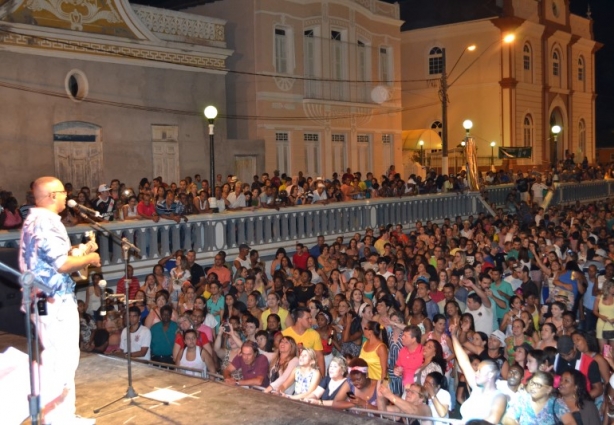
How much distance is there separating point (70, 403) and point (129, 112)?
47.8 ft

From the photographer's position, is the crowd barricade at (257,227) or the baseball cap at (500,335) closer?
the baseball cap at (500,335)

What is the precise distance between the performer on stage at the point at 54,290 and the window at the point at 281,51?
19.1 metres

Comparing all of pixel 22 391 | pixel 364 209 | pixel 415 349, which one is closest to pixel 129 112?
pixel 364 209

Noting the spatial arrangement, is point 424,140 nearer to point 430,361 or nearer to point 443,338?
point 443,338

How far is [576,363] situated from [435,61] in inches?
1150

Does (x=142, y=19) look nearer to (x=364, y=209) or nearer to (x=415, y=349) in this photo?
(x=364, y=209)

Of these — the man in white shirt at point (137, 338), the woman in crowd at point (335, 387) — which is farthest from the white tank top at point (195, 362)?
the woman in crowd at point (335, 387)

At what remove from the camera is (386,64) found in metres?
29.0

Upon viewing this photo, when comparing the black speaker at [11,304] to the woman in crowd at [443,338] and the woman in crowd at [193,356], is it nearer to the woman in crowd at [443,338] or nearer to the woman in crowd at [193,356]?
the woman in crowd at [193,356]

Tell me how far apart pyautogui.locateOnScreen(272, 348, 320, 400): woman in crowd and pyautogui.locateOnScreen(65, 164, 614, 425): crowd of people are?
0.04ft

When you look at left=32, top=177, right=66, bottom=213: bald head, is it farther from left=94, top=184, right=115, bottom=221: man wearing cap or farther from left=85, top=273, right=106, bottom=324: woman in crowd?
left=94, top=184, right=115, bottom=221: man wearing cap

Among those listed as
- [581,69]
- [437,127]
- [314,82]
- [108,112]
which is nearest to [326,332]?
[108,112]

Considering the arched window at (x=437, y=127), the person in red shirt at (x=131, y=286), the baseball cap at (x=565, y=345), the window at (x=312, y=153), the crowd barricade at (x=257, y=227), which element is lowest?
the baseball cap at (x=565, y=345)

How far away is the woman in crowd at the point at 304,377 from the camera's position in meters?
8.22
